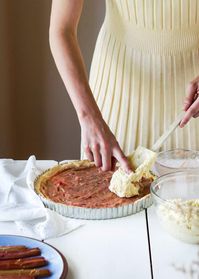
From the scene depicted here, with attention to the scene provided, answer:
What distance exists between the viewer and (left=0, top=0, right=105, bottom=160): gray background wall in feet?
8.18

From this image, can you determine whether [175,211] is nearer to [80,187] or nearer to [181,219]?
[181,219]

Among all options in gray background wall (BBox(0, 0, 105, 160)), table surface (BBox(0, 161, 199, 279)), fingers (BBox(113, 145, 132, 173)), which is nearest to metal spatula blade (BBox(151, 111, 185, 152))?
fingers (BBox(113, 145, 132, 173))

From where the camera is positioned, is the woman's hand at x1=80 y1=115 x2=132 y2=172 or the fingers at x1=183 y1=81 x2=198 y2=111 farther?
the fingers at x1=183 y1=81 x2=198 y2=111

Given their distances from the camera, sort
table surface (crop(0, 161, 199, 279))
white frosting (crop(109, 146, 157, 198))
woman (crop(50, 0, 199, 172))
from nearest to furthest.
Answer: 1. table surface (crop(0, 161, 199, 279))
2. white frosting (crop(109, 146, 157, 198))
3. woman (crop(50, 0, 199, 172))

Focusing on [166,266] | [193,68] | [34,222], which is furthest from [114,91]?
[166,266]

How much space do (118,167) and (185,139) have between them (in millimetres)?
449

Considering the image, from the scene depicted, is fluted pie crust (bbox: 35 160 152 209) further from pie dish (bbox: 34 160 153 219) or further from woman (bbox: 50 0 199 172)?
woman (bbox: 50 0 199 172)

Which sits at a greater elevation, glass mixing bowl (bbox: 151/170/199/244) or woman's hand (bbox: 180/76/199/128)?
woman's hand (bbox: 180/76/199/128)

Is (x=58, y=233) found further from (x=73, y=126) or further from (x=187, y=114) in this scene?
(x=73, y=126)

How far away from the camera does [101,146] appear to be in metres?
1.31

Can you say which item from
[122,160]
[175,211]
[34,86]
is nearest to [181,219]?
[175,211]

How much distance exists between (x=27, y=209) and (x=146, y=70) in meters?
0.73

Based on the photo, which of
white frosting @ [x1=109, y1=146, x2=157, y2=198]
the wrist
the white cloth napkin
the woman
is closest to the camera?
the white cloth napkin

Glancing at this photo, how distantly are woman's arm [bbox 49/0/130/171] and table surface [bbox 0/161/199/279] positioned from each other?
0.16m
